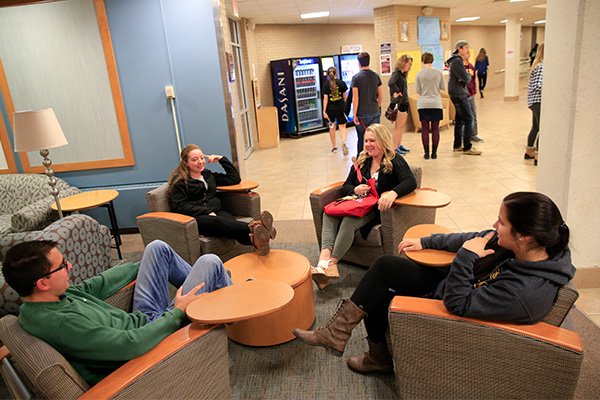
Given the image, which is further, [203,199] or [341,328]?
[203,199]

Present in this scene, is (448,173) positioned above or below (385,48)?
below

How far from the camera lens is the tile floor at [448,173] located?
4402mm

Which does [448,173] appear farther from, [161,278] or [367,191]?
[161,278]

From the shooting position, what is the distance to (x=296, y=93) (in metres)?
10.2

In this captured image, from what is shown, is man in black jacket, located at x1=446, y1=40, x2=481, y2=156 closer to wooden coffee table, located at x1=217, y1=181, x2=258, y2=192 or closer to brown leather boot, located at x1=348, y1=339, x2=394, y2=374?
wooden coffee table, located at x1=217, y1=181, x2=258, y2=192

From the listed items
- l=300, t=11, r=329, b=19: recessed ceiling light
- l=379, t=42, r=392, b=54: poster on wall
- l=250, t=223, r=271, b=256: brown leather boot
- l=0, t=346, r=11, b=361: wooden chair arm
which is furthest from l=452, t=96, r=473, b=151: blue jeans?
l=0, t=346, r=11, b=361: wooden chair arm

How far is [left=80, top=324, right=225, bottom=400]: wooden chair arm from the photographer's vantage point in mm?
1393

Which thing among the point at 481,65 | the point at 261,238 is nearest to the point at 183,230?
the point at 261,238

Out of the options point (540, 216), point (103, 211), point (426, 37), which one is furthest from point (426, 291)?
point (426, 37)

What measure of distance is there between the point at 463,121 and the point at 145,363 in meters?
6.46

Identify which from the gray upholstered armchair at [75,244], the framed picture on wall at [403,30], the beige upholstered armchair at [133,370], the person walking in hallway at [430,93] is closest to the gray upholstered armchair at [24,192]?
the gray upholstered armchair at [75,244]

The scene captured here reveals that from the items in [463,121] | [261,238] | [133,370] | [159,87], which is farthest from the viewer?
[463,121]

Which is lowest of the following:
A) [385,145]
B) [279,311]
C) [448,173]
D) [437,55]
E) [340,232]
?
[448,173]

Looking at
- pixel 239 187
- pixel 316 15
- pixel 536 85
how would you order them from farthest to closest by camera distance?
pixel 316 15 < pixel 536 85 < pixel 239 187
